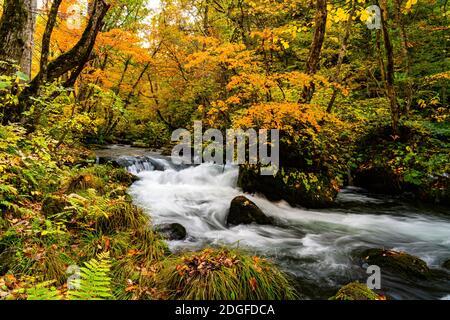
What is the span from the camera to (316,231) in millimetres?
7598

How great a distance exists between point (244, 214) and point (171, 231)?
81.0 inches

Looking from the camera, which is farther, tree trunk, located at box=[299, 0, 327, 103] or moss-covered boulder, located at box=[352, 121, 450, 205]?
moss-covered boulder, located at box=[352, 121, 450, 205]

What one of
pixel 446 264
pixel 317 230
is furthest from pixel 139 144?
pixel 446 264

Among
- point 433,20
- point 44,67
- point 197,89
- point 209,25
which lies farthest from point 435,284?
point 209,25

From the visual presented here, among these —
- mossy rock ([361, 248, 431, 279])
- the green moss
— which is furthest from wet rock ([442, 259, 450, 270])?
the green moss

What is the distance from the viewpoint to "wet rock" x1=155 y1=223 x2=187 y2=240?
6215 mm

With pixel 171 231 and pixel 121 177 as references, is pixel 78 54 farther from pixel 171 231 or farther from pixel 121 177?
pixel 121 177

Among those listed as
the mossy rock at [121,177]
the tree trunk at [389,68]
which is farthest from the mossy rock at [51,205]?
the tree trunk at [389,68]

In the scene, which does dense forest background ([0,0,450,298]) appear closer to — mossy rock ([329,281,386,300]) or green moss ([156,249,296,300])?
green moss ([156,249,296,300])

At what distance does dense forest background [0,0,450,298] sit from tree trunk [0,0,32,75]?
0.02 meters

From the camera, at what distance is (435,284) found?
5.07 m
